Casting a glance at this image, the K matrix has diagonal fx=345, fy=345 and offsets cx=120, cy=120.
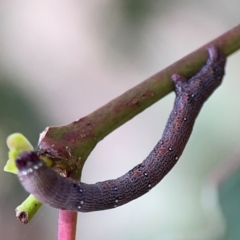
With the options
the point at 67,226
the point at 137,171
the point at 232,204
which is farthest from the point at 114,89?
the point at 67,226

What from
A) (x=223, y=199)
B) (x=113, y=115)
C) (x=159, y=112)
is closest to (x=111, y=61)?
(x=159, y=112)

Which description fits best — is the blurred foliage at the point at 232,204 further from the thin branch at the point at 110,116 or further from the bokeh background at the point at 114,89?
the thin branch at the point at 110,116

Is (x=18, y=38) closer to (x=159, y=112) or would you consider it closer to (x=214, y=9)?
(x=159, y=112)

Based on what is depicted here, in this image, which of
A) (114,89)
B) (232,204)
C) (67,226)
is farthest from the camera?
(114,89)

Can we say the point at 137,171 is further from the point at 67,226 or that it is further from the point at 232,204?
the point at 232,204

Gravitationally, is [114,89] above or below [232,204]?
above

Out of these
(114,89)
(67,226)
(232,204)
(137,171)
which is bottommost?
(67,226)
